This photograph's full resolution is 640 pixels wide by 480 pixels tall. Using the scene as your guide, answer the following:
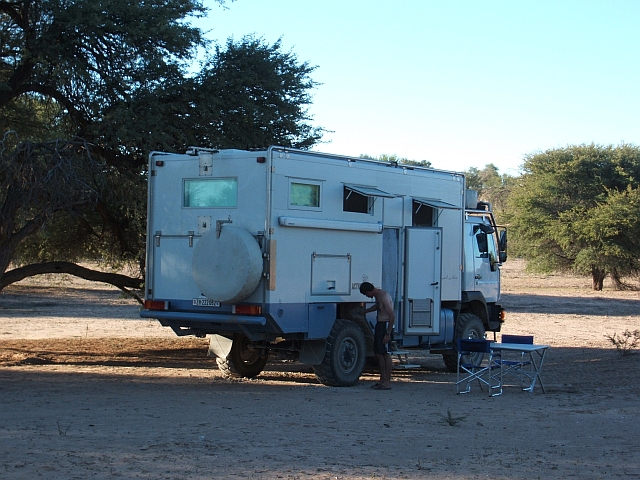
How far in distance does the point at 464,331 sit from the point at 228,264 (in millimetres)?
5680

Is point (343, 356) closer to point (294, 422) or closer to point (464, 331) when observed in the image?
point (464, 331)

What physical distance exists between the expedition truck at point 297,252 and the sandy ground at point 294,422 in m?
0.77

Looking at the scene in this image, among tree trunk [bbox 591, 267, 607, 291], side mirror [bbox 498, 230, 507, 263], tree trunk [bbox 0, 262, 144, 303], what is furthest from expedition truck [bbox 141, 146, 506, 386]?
tree trunk [bbox 591, 267, 607, 291]

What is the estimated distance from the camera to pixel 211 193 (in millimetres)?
12969

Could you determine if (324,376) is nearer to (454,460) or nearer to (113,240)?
(454,460)

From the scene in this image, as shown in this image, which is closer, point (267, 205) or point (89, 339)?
point (267, 205)

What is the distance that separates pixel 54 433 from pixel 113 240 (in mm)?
10568

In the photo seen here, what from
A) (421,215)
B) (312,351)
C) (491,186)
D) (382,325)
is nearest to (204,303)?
(312,351)

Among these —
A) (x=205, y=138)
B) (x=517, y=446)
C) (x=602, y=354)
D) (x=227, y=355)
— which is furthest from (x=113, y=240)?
(x=517, y=446)

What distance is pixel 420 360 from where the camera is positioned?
19391 mm

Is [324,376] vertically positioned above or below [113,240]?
below

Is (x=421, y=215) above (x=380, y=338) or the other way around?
above

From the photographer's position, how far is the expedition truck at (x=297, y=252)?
12391 mm

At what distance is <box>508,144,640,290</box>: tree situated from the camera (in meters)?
44.9
